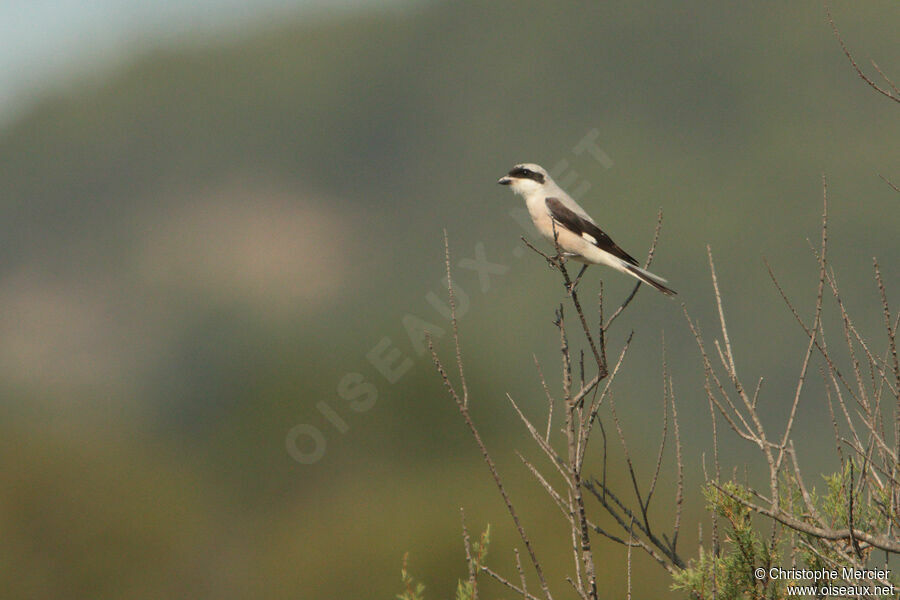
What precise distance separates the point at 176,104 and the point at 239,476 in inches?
6802

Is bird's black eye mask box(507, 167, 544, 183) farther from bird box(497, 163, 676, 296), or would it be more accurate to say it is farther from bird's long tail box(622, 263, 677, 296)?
bird's long tail box(622, 263, 677, 296)

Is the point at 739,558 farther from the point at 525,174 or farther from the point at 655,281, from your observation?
the point at 525,174

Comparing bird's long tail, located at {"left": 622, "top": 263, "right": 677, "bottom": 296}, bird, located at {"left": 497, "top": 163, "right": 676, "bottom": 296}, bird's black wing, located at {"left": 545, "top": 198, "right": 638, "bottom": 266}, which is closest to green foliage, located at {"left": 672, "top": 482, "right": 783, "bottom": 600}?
bird's long tail, located at {"left": 622, "top": 263, "right": 677, "bottom": 296}

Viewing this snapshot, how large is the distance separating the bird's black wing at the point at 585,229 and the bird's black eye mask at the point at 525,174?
61 centimetres

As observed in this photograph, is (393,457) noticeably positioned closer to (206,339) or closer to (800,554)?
(800,554)

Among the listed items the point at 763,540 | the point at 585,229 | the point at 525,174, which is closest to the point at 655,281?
the point at 585,229

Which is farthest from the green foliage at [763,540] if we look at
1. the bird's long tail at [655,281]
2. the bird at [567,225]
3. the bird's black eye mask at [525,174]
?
the bird's black eye mask at [525,174]

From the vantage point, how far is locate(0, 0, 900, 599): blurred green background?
2639cm

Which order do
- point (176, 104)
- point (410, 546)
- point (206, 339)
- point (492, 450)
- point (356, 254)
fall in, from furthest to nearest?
point (176, 104), point (356, 254), point (206, 339), point (492, 450), point (410, 546)

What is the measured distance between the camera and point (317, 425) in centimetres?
3894

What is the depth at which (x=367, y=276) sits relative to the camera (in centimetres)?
14738

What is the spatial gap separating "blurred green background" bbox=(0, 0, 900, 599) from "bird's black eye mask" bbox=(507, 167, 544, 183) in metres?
13.1

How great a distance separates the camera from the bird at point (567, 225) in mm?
8297

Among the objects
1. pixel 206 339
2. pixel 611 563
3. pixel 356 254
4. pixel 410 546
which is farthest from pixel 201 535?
pixel 356 254
